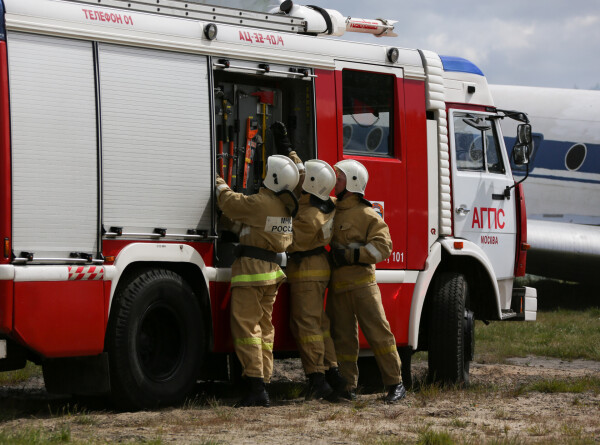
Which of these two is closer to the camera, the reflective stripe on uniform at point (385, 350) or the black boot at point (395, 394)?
the black boot at point (395, 394)

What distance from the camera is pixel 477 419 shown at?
855cm

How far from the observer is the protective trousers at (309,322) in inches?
375

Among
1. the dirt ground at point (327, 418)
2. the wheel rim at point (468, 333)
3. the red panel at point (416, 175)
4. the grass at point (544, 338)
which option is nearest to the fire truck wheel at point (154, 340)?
the dirt ground at point (327, 418)

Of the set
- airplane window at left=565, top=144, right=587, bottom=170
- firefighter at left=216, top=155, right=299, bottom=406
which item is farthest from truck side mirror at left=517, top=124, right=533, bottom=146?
airplane window at left=565, top=144, right=587, bottom=170

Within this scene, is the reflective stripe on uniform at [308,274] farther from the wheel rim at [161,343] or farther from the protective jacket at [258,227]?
the wheel rim at [161,343]

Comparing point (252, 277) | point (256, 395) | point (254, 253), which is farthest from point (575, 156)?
point (256, 395)

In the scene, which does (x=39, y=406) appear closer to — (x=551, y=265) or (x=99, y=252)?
(x=99, y=252)

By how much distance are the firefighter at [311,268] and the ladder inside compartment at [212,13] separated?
94cm

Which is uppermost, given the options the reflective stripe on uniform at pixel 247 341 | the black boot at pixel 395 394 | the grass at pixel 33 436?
the reflective stripe on uniform at pixel 247 341

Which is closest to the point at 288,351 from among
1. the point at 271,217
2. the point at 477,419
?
the point at 271,217

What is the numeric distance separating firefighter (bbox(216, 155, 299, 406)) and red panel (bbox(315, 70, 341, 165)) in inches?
25.4

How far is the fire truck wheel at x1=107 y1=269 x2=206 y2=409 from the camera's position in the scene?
844cm

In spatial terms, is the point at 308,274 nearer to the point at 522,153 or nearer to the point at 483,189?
the point at 483,189

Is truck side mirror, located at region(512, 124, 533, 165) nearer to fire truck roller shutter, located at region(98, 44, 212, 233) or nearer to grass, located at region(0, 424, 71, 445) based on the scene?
fire truck roller shutter, located at region(98, 44, 212, 233)
